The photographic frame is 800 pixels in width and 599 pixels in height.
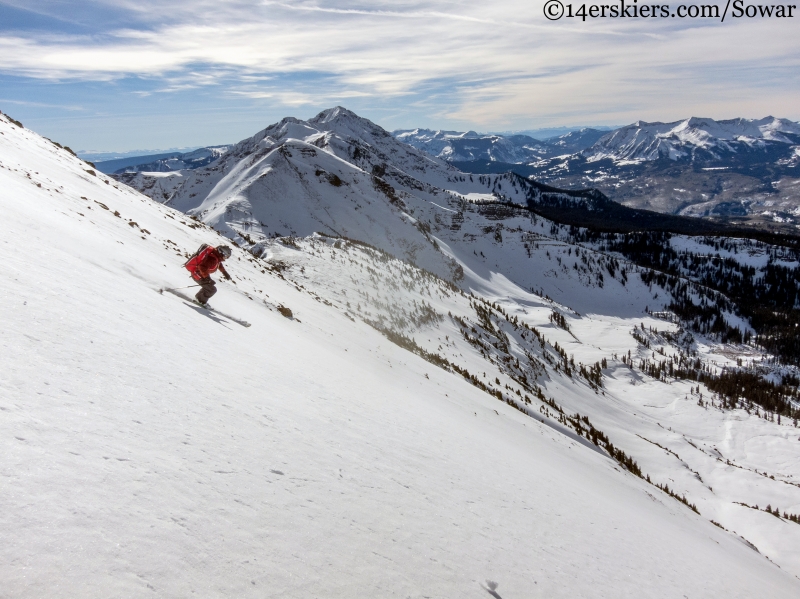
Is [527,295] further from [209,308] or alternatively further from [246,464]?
[246,464]

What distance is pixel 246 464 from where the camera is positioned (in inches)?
178

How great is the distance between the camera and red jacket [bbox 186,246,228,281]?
11156 millimetres

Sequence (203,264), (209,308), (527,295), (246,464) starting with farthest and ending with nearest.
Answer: (527,295) < (203,264) < (209,308) < (246,464)

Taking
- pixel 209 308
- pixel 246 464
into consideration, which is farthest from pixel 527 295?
pixel 246 464

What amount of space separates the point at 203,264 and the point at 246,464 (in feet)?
26.8

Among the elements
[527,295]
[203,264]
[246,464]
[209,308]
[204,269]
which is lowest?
[527,295]

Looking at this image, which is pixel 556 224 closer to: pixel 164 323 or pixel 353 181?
pixel 353 181

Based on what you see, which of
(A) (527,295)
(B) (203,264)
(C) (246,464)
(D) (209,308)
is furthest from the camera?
(A) (527,295)

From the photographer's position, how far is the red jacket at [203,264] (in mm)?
11156

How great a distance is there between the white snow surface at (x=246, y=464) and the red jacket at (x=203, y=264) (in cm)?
79

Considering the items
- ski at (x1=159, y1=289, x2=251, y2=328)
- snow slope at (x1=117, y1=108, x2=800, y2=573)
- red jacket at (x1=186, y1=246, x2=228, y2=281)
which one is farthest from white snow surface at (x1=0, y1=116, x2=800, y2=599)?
snow slope at (x1=117, y1=108, x2=800, y2=573)

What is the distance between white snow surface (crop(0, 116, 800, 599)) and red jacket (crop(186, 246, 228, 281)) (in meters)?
0.79

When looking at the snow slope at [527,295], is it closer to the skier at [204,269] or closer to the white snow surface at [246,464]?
the white snow surface at [246,464]

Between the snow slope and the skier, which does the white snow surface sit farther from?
the snow slope
